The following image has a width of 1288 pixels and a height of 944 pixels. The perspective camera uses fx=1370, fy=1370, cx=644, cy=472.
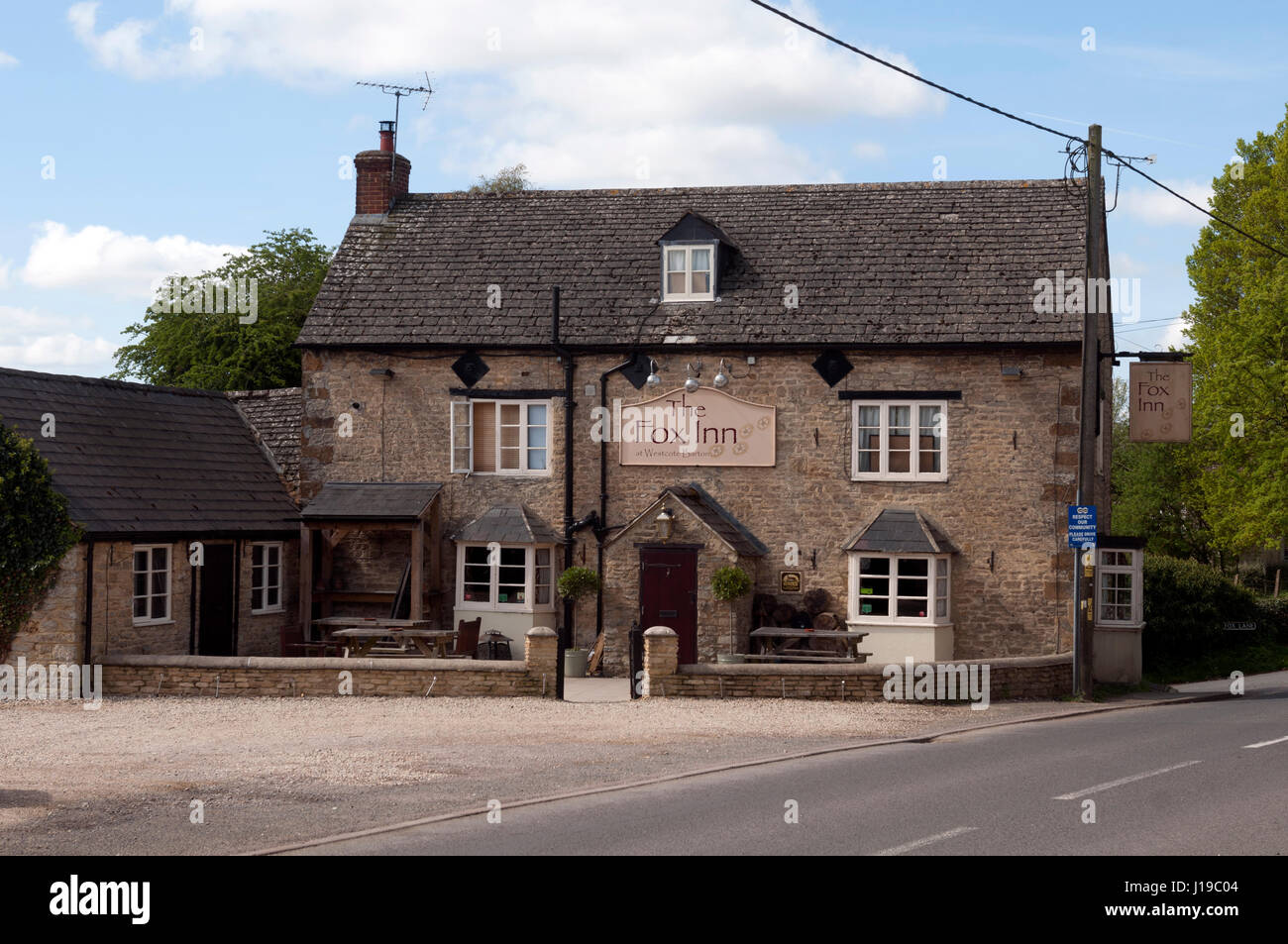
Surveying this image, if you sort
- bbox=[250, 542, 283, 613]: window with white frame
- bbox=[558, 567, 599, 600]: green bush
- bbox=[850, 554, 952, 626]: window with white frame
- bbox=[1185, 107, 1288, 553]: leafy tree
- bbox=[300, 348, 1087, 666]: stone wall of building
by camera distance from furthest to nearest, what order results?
1. bbox=[1185, 107, 1288, 553]: leafy tree
2. bbox=[250, 542, 283, 613]: window with white frame
3. bbox=[558, 567, 599, 600]: green bush
4. bbox=[300, 348, 1087, 666]: stone wall of building
5. bbox=[850, 554, 952, 626]: window with white frame

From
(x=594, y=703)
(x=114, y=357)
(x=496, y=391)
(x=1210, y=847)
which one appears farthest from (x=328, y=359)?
(x=114, y=357)

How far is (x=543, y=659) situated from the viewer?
65.1ft

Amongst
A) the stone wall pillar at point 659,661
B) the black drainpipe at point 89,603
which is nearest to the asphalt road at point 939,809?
the stone wall pillar at point 659,661

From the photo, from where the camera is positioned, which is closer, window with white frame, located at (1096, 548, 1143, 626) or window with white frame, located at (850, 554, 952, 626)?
window with white frame, located at (850, 554, 952, 626)

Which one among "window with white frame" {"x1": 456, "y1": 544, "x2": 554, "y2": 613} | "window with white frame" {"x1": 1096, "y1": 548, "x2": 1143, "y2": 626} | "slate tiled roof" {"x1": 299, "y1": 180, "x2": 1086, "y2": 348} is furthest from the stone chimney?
"window with white frame" {"x1": 1096, "y1": 548, "x2": 1143, "y2": 626}

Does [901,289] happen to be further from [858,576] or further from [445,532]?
[445,532]

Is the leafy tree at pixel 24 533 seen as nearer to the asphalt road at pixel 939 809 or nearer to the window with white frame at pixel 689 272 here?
the asphalt road at pixel 939 809

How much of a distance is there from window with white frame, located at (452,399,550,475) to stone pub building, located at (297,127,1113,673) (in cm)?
4

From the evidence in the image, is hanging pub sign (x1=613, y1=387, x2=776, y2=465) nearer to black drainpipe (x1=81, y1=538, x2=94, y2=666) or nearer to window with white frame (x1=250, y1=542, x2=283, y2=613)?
window with white frame (x1=250, y1=542, x2=283, y2=613)

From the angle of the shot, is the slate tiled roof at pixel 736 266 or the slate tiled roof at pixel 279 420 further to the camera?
the slate tiled roof at pixel 279 420

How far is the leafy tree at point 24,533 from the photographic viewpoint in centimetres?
1228

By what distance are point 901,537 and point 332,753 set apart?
1228cm

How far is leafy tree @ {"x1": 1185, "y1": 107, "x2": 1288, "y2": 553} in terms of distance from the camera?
125 feet

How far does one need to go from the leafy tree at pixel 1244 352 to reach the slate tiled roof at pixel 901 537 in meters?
14.9
